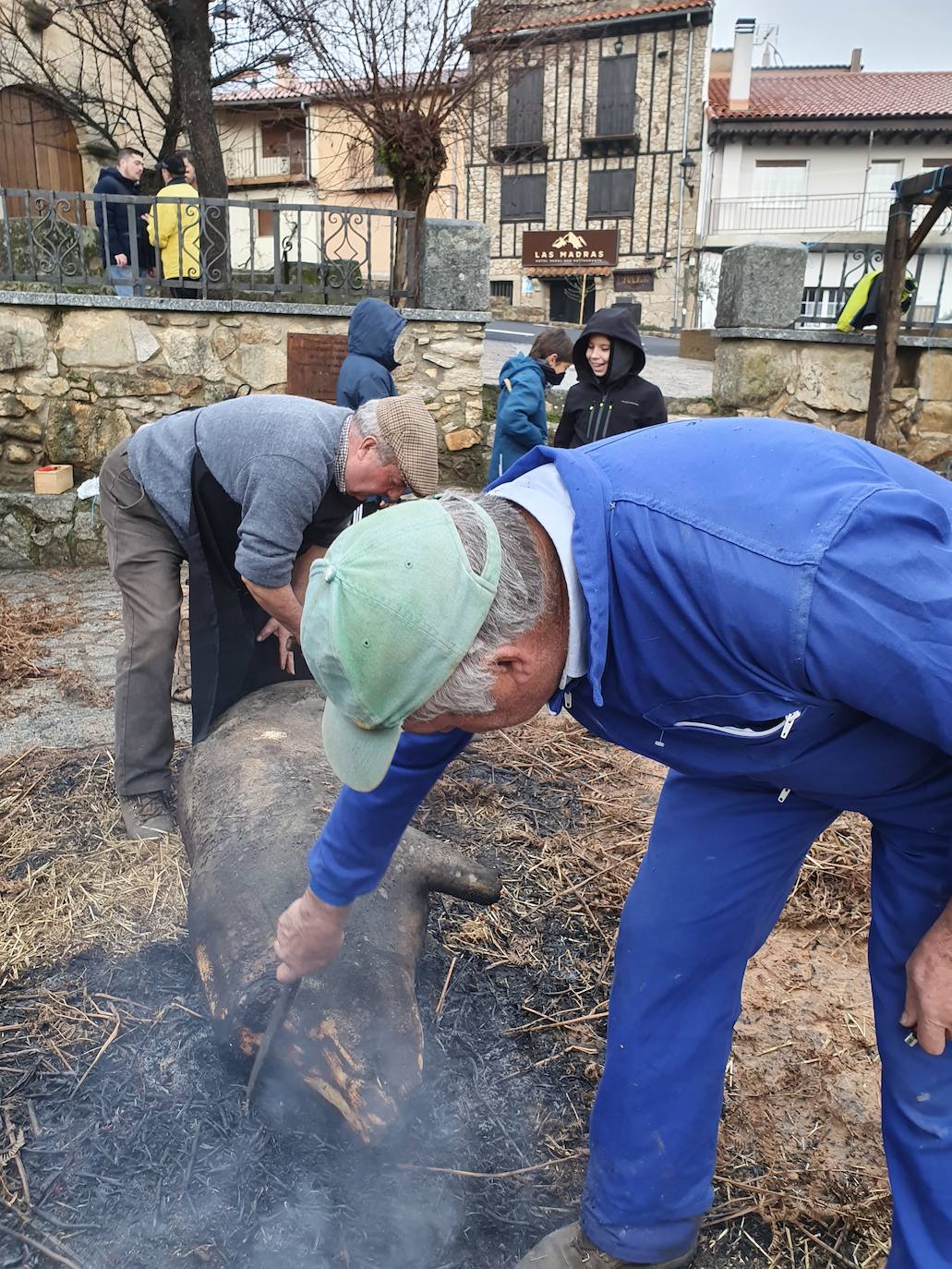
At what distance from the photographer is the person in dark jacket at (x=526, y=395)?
18.7 ft

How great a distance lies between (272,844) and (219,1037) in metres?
0.47

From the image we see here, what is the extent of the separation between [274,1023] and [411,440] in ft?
5.37

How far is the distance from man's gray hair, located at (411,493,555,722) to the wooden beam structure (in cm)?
560

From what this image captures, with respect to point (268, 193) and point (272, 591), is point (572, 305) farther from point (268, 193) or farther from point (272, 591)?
point (272, 591)

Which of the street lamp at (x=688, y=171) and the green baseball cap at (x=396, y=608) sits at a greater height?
the street lamp at (x=688, y=171)

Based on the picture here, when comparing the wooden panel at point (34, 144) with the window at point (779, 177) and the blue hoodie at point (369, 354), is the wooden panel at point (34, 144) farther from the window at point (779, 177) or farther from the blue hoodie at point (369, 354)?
the window at point (779, 177)

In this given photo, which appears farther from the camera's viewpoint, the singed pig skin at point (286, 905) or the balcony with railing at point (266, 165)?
the balcony with railing at point (266, 165)

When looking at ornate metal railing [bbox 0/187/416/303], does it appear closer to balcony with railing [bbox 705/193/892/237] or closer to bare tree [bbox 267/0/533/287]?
bare tree [bbox 267/0/533/287]

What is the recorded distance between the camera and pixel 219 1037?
2.05m

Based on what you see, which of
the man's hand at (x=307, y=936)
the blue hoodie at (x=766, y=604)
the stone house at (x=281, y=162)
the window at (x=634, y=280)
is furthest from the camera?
the window at (x=634, y=280)

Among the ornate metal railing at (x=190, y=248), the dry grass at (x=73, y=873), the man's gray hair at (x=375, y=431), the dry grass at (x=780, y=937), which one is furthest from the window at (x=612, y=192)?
the dry grass at (x=73, y=873)

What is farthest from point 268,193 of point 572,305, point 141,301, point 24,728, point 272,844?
point 272,844

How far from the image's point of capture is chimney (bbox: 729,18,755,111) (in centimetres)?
2741

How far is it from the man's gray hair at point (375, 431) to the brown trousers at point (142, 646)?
79cm
